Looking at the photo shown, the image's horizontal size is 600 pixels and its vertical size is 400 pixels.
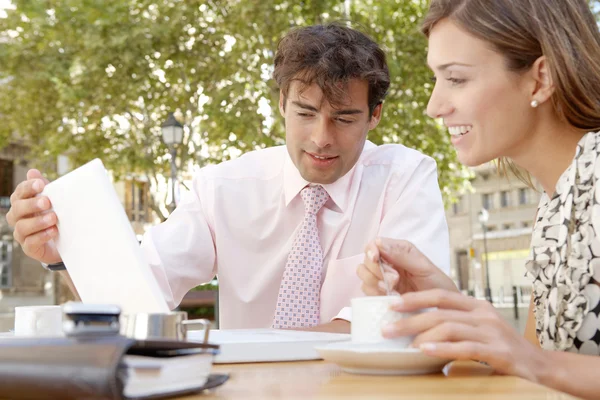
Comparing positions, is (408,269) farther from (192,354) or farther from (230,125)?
(230,125)

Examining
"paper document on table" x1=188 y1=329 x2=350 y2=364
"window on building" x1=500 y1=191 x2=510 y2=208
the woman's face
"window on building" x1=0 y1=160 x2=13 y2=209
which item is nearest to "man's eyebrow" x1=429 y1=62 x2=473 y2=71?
the woman's face

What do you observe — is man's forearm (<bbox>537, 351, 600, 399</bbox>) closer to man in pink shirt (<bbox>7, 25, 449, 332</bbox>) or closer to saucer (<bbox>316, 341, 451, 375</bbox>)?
saucer (<bbox>316, 341, 451, 375</bbox>)

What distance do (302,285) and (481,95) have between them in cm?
109

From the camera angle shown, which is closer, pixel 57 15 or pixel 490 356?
pixel 490 356

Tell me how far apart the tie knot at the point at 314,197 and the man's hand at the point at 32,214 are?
1.12 meters

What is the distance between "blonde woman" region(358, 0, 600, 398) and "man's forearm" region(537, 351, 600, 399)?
1.04 feet

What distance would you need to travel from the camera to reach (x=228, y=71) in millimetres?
12797

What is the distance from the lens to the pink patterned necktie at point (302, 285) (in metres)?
2.64

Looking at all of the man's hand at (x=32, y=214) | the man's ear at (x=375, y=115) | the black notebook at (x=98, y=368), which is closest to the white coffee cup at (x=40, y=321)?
the man's hand at (x=32, y=214)

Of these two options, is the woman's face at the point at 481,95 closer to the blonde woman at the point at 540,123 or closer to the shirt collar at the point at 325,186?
the blonde woman at the point at 540,123

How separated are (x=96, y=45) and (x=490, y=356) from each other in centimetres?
1188

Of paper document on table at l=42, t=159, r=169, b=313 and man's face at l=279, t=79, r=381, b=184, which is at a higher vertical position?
man's face at l=279, t=79, r=381, b=184

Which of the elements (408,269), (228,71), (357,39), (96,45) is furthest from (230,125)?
(408,269)

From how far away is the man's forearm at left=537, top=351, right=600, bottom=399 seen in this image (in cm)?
129
